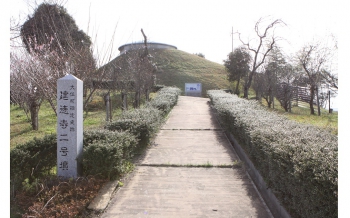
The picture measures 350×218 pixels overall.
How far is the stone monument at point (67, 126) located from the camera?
456 centimetres

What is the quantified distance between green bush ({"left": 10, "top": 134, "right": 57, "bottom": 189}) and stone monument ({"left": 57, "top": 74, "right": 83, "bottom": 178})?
0.95 ft

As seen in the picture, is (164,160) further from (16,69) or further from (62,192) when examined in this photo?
(16,69)

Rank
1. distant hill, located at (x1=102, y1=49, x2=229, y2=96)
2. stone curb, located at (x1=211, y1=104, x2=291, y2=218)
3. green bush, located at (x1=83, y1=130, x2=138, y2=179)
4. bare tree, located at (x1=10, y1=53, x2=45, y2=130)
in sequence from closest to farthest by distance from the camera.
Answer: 1. stone curb, located at (x1=211, y1=104, x2=291, y2=218)
2. green bush, located at (x1=83, y1=130, x2=138, y2=179)
3. bare tree, located at (x1=10, y1=53, x2=45, y2=130)
4. distant hill, located at (x1=102, y1=49, x2=229, y2=96)

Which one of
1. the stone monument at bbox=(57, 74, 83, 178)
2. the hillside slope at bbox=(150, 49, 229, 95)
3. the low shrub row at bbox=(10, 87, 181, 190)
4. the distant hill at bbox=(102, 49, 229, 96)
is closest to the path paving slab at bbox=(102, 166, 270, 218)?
the low shrub row at bbox=(10, 87, 181, 190)

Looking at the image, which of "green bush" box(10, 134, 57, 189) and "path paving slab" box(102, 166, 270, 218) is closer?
"path paving slab" box(102, 166, 270, 218)

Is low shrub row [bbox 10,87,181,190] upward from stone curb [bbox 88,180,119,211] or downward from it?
upward

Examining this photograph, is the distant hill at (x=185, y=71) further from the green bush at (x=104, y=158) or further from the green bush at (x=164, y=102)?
the green bush at (x=104, y=158)

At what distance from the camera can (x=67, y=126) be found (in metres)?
4.58

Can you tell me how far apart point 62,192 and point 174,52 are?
41.2 m

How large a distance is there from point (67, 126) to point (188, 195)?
2.18 metres

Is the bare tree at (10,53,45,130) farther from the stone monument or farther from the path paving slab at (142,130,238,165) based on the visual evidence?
the stone monument

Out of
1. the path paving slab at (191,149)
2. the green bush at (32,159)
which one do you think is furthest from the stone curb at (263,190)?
the green bush at (32,159)

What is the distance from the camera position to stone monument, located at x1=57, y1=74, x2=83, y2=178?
456 cm

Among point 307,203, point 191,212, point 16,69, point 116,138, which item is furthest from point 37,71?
point 307,203
